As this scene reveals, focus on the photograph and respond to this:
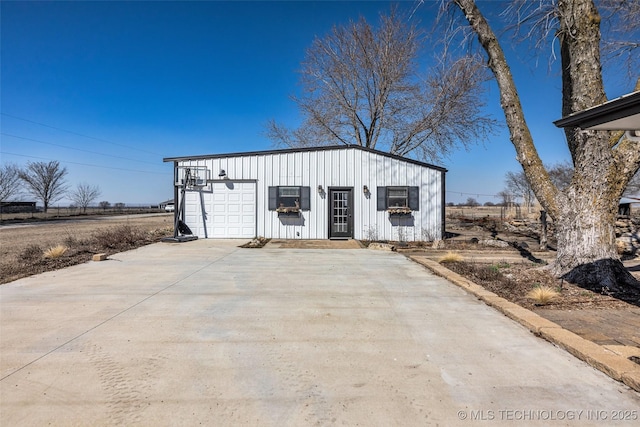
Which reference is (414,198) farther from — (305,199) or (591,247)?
(591,247)

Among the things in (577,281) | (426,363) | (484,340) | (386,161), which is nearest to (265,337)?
(426,363)

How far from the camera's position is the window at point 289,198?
12289mm

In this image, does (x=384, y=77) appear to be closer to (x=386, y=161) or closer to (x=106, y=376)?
(x=386, y=161)

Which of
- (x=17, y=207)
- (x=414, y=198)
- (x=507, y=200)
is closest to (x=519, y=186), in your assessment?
(x=507, y=200)

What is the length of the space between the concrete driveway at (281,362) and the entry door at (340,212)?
275 inches

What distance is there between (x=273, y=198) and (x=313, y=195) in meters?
1.45

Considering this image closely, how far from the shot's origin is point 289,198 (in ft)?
40.6

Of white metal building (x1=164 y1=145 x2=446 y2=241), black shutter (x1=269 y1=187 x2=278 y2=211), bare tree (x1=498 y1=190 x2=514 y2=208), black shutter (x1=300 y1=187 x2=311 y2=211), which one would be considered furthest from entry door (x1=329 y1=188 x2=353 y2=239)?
bare tree (x1=498 y1=190 x2=514 y2=208)

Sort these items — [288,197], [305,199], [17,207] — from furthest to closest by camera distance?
[17,207] < [288,197] < [305,199]

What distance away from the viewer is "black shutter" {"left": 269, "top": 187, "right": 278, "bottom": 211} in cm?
1238

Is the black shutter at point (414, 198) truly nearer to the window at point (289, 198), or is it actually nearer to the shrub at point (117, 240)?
the window at point (289, 198)

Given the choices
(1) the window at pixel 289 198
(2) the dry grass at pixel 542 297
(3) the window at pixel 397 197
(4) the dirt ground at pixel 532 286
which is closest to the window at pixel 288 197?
(1) the window at pixel 289 198

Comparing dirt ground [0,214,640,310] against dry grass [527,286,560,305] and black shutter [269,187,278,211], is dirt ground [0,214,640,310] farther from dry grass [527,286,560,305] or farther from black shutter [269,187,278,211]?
black shutter [269,187,278,211]

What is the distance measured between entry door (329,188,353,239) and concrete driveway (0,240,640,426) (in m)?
6.98
